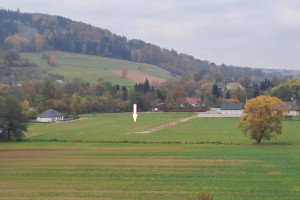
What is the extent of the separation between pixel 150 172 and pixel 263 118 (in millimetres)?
24062

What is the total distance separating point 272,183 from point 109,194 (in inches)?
405

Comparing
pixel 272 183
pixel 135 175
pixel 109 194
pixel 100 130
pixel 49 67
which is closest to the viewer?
pixel 109 194

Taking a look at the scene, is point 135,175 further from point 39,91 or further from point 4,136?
point 39,91

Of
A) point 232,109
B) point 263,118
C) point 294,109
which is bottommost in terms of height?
point 263,118

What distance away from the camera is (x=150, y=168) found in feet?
114

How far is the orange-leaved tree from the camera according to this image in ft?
173

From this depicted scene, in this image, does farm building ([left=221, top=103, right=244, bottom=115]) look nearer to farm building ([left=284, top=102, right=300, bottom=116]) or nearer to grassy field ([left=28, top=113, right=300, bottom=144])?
farm building ([left=284, top=102, right=300, bottom=116])

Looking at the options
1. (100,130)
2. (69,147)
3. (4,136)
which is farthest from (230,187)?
(100,130)

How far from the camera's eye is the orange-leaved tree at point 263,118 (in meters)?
52.8

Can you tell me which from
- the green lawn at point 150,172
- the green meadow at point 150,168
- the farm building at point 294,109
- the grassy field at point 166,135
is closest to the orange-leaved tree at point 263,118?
the green meadow at point 150,168

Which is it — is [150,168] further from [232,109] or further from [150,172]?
[232,109]

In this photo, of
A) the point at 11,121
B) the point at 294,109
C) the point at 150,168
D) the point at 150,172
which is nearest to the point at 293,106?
the point at 294,109

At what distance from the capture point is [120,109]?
12119 centimetres

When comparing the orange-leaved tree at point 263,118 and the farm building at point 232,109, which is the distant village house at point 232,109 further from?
the orange-leaved tree at point 263,118
